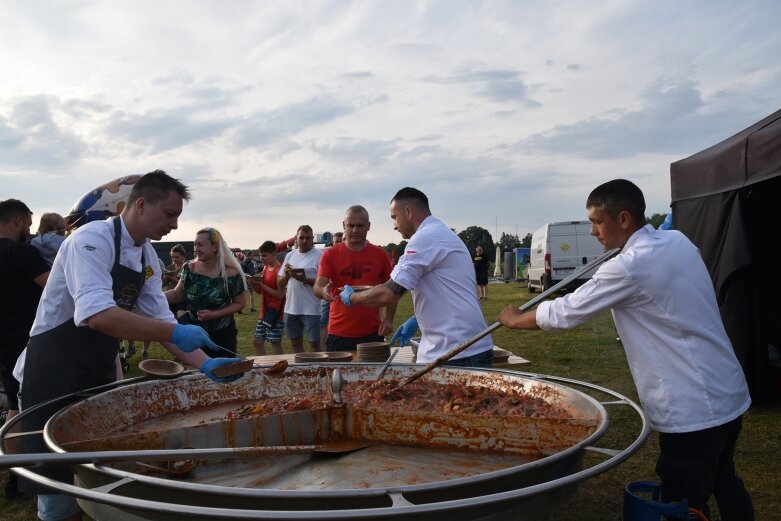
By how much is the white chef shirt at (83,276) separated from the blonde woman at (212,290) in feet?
8.20

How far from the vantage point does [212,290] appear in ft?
17.1

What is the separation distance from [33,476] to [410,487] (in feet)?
3.29

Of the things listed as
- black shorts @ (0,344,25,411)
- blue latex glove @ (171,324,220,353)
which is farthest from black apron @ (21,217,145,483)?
black shorts @ (0,344,25,411)

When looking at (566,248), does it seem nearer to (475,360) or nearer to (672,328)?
(475,360)

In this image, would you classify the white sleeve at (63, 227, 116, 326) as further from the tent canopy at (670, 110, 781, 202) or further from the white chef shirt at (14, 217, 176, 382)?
the tent canopy at (670, 110, 781, 202)

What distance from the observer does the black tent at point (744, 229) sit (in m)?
4.79

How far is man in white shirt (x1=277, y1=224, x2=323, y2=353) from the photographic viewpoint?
639cm

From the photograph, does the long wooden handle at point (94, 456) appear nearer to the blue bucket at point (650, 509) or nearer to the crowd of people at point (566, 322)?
the crowd of people at point (566, 322)

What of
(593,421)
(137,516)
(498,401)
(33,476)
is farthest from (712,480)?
(33,476)

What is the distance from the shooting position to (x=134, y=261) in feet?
8.46

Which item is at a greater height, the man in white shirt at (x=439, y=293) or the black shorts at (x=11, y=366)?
the man in white shirt at (x=439, y=293)

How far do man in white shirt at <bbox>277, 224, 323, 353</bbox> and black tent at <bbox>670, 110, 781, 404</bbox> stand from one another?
391 cm

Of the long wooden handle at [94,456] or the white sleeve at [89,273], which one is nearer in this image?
the long wooden handle at [94,456]

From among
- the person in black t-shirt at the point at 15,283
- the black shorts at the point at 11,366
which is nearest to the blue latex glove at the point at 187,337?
the person in black t-shirt at the point at 15,283
